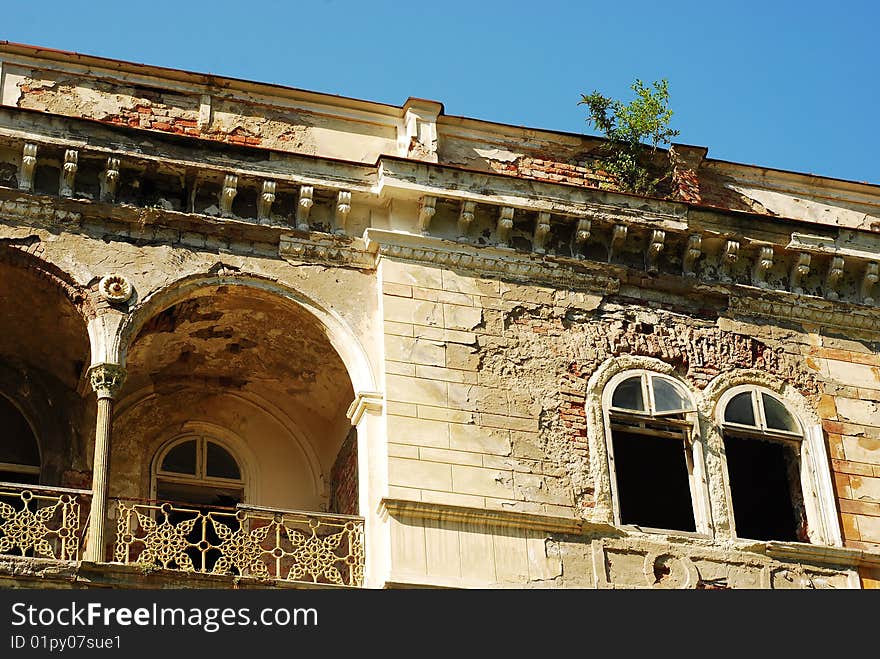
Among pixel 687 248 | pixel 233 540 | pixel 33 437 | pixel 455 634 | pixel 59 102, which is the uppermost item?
pixel 59 102

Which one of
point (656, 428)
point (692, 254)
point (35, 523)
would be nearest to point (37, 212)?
point (35, 523)

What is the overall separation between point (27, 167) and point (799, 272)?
7443 mm

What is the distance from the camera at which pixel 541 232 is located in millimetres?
16281

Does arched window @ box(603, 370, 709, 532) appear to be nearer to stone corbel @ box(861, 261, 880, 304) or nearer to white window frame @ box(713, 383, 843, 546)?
white window frame @ box(713, 383, 843, 546)

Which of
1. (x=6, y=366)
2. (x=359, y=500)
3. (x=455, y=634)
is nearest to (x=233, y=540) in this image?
(x=359, y=500)

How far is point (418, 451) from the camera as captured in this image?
14805mm

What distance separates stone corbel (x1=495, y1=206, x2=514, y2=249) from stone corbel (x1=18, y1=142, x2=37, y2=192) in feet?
14.0

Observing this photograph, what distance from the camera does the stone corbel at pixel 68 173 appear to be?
15141mm

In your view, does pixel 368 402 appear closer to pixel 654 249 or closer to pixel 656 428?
pixel 656 428

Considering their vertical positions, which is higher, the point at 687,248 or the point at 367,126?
the point at 367,126

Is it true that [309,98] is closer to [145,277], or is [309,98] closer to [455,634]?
[145,277]

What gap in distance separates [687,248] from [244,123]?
4440 millimetres

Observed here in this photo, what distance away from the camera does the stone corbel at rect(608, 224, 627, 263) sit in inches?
646

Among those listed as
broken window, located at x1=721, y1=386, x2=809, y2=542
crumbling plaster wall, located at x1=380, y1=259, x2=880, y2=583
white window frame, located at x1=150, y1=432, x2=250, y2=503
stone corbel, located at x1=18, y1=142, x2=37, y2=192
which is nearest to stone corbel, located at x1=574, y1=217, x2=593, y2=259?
crumbling plaster wall, located at x1=380, y1=259, x2=880, y2=583
